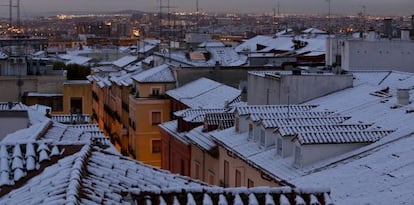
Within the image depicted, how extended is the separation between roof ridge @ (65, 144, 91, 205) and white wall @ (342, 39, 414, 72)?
2370 cm

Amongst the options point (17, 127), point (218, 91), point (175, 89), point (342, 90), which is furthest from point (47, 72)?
point (17, 127)

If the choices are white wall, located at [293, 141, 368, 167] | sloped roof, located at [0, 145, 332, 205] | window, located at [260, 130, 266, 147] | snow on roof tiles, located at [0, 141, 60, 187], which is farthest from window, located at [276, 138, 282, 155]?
snow on roof tiles, located at [0, 141, 60, 187]

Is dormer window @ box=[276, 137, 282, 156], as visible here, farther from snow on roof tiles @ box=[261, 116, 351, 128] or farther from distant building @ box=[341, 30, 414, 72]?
distant building @ box=[341, 30, 414, 72]

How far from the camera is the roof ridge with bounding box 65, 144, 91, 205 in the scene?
30.1 feet

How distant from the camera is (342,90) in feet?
94.6

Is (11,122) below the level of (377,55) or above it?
Answer: below

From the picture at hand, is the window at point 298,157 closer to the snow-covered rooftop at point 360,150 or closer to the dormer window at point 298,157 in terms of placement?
the dormer window at point 298,157

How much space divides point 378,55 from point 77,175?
89.4 feet

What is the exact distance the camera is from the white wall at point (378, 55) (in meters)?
35.2

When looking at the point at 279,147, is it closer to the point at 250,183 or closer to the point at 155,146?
the point at 250,183

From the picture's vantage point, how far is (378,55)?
36125 millimetres

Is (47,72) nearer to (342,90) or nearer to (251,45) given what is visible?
(342,90)

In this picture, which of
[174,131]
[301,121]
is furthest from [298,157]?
[174,131]

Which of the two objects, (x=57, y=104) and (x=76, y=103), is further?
(x=76, y=103)
